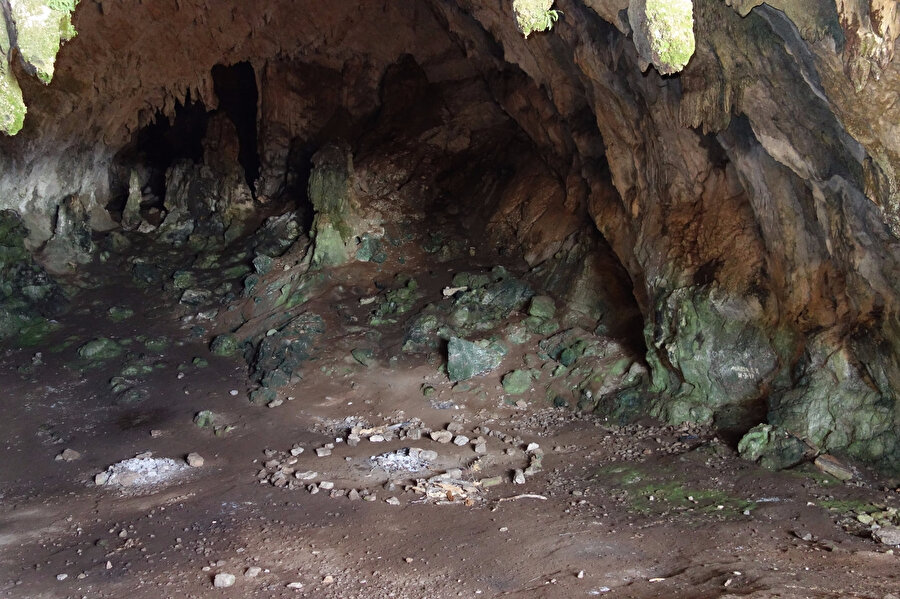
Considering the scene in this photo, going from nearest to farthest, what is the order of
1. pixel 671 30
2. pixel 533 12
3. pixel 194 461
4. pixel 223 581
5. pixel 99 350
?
pixel 671 30 < pixel 533 12 < pixel 223 581 < pixel 194 461 < pixel 99 350

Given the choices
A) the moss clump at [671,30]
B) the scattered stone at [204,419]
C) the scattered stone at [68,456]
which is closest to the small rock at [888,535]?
the moss clump at [671,30]

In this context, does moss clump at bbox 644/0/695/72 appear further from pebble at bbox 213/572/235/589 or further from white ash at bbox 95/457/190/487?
white ash at bbox 95/457/190/487

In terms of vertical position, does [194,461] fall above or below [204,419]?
below

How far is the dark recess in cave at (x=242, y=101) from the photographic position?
1865cm

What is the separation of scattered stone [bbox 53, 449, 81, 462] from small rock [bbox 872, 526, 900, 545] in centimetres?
929

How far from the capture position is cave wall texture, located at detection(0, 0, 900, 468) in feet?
21.2

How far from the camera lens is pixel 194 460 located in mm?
9508

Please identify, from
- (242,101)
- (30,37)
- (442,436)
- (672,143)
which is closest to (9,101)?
(30,37)

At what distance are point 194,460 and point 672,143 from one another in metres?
7.50

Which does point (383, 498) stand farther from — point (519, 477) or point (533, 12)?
point (533, 12)

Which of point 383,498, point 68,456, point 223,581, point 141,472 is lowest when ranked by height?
point 223,581

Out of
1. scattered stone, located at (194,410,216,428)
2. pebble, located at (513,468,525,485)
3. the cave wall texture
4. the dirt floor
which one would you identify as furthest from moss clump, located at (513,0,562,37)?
scattered stone, located at (194,410,216,428)

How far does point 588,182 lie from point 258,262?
6818mm

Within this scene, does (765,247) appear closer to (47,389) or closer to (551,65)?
(551,65)
